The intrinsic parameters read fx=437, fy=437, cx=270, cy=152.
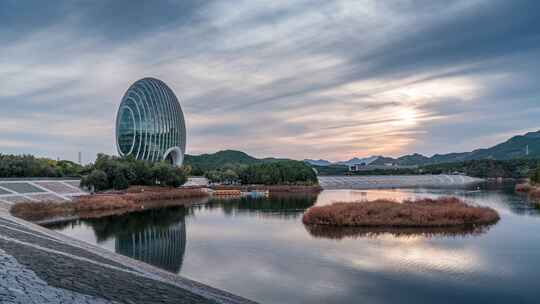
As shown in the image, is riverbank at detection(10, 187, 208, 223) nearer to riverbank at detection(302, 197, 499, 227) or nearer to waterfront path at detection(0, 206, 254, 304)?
riverbank at detection(302, 197, 499, 227)

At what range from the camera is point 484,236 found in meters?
20.1

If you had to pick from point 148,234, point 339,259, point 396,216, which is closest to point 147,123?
point 148,234

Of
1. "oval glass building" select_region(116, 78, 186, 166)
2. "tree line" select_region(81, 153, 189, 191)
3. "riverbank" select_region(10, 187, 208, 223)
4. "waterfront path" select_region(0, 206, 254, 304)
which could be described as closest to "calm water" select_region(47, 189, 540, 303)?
"waterfront path" select_region(0, 206, 254, 304)

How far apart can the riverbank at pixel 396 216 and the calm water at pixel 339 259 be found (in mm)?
1171

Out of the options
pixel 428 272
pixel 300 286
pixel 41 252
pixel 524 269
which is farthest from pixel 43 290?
pixel 524 269

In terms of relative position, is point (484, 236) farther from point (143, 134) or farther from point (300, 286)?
point (143, 134)

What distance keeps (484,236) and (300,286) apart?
11.7 metres

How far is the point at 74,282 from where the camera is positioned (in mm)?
8391

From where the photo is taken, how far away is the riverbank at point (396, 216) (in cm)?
2347

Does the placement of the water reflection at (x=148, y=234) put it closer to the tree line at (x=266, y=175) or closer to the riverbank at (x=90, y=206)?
the riverbank at (x=90, y=206)

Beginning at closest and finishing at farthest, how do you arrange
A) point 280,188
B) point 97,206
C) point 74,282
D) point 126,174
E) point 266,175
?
point 74,282 → point 97,206 → point 126,174 → point 280,188 → point 266,175

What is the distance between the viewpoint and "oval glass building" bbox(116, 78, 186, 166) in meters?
65.2

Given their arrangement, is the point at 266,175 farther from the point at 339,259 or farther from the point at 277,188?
the point at 339,259

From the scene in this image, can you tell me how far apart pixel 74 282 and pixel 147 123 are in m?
60.6
